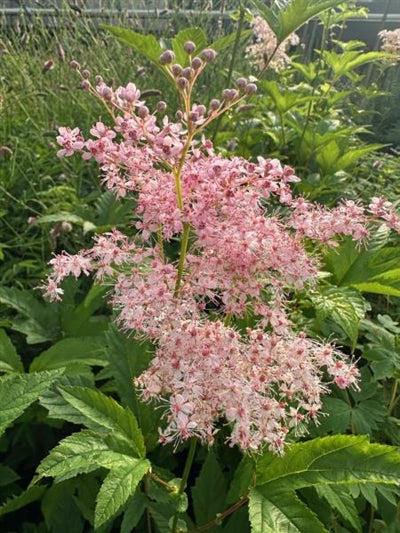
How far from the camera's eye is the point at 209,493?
4.66 ft

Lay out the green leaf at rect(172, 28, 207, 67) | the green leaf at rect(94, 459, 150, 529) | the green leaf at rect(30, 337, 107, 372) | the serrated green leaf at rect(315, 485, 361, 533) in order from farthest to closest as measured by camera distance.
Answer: the green leaf at rect(172, 28, 207, 67)
the green leaf at rect(30, 337, 107, 372)
the serrated green leaf at rect(315, 485, 361, 533)
the green leaf at rect(94, 459, 150, 529)

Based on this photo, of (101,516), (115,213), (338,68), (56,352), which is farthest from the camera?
(338,68)

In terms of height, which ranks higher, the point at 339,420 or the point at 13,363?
the point at 13,363

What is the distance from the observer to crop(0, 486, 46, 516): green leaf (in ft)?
4.49

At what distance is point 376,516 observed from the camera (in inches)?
67.9

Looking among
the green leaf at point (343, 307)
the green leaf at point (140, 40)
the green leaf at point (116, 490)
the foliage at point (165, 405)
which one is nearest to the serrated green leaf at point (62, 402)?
the foliage at point (165, 405)

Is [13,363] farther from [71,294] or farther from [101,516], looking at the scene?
[101,516]

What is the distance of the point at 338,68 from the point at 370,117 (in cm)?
209

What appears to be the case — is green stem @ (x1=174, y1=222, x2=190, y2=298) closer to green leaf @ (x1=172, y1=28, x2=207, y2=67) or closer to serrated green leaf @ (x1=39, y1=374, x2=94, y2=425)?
serrated green leaf @ (x1=39, y1=374, x2=94, y2=425)

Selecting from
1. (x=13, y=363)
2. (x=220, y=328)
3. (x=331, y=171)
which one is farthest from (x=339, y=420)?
(x=331, y=171)

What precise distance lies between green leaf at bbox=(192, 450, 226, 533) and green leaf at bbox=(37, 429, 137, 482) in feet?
1.12

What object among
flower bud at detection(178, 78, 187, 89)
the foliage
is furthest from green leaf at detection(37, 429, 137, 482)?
flower bud at detection(178, 78, 187, 89)

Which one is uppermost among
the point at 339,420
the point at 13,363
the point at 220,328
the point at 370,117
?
the point at 220,328

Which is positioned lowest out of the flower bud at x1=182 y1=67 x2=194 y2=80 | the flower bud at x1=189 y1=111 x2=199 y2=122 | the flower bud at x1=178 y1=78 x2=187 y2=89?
the flower bud at x1=189 y1=111 x2=199 y2=122
